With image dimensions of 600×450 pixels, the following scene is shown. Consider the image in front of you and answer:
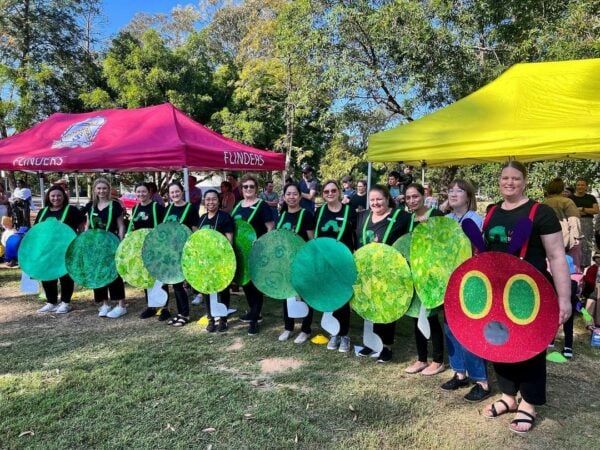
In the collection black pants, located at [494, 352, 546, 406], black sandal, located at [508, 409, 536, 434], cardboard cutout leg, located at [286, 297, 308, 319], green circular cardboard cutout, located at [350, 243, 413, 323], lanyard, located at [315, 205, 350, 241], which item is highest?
lanyard, located at [315, 205, 350, 241]

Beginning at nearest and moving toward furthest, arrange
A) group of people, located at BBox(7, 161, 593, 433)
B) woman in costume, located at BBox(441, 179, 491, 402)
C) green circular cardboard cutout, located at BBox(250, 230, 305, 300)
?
group of people, located at BBox(7, 161, 593, 433) < woman in costume, located at BBox(441, 179, 491, 402) < green circular cardboard cutout, located at BBox(250, 230, 305, 300)

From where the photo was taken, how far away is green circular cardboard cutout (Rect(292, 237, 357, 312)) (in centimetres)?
348

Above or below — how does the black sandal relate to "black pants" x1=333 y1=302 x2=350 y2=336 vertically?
below

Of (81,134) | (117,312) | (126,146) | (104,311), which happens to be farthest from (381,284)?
(81,134)

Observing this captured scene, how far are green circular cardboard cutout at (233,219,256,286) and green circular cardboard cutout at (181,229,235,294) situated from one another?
15 cm

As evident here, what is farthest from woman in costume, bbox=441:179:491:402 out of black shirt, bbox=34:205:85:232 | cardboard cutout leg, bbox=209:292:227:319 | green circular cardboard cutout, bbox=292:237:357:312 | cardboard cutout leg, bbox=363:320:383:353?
black shirt, bbox=34:205:85:232

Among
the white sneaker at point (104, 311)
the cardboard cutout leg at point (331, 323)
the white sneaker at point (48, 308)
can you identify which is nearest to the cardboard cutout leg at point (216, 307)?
the cardboard cutout leg at point (331, 323)

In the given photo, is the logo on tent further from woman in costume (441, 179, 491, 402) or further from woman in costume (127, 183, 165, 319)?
woman in costume (441, 179, 491, 402)

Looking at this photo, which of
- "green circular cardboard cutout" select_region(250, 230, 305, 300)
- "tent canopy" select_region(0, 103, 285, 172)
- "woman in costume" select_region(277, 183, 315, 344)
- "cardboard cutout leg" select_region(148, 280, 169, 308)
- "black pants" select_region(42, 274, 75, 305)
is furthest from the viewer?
"tent canopy" select_region(0, 103, 285, 172)

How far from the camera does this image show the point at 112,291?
4.99 metres

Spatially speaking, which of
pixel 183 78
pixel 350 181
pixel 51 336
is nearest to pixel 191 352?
pixel 51 336

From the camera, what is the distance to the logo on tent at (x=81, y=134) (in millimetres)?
6199

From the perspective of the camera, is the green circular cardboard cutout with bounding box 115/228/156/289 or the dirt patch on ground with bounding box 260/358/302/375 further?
the green circular cardboard cutout with bounding box 115/228/156/289

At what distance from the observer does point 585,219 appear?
23.4 ft
